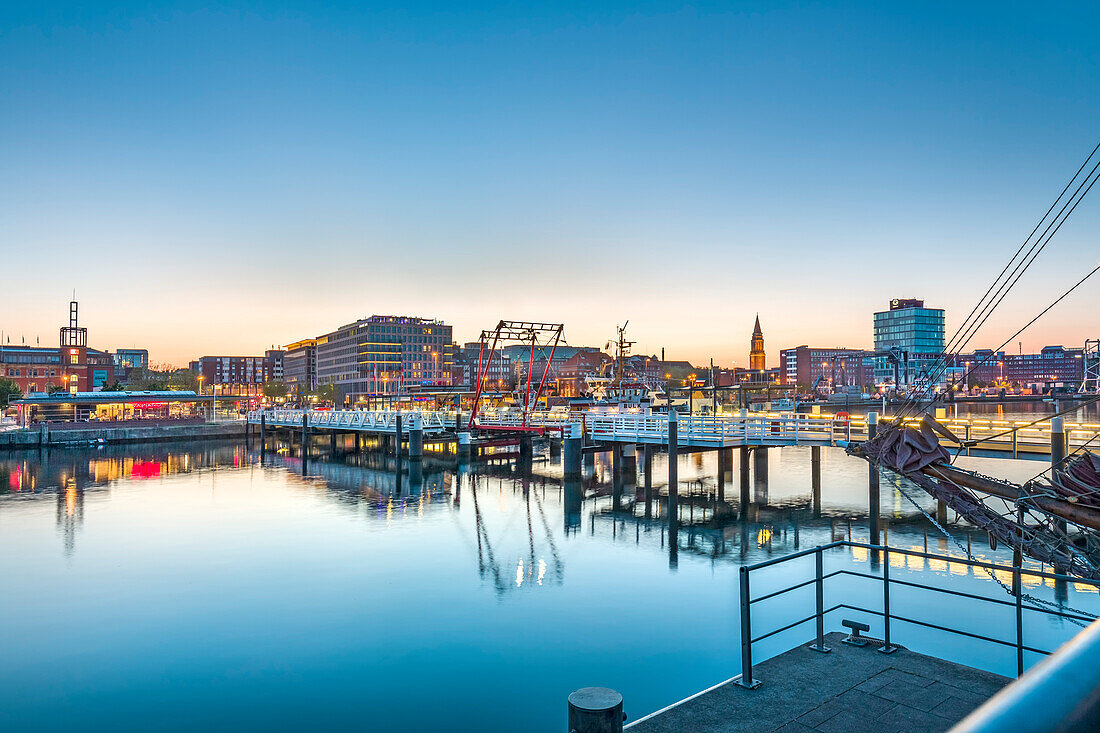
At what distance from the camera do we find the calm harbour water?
1694 cm

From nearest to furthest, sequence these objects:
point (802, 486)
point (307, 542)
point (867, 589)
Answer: point (867, 589), point (307, 542), point (802, 486)

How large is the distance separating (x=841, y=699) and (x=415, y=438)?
2227 inches

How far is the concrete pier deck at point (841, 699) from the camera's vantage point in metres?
8.68

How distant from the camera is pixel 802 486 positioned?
1864 inches

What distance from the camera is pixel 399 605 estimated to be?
2350 cm

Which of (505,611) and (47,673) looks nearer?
(47,673)

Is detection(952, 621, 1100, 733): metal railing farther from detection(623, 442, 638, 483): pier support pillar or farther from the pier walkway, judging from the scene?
detection(623, 442, 638, 483): pier support pillar

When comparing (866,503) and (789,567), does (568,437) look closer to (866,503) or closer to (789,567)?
(866,503)

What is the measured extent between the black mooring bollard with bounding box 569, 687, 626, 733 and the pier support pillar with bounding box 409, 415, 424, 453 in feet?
187

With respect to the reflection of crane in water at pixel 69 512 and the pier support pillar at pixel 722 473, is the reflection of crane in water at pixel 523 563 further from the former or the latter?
the reflection of crane in water at pixel 69 512

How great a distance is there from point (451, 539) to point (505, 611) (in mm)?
10846

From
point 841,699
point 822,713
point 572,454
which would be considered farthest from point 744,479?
point 822,713

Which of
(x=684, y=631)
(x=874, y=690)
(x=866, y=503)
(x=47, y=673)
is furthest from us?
(x=866, y=503)

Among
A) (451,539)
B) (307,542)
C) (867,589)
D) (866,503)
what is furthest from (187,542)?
(866,503)
